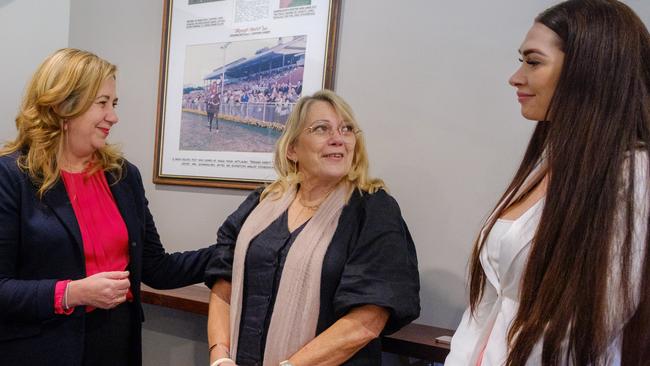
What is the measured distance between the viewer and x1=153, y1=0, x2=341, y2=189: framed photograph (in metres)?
2.14

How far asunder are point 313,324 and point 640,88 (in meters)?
1.00

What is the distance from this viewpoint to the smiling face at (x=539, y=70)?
1.07 metres

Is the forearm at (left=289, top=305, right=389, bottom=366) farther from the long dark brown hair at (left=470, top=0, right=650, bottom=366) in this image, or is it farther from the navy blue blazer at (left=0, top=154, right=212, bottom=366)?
the navy blue blazer at (left=0, top=154, right=212, bottom=366)

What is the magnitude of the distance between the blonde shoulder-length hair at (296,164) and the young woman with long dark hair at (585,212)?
0.69 m

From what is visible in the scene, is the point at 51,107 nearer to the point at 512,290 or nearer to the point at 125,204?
the point at 125,204

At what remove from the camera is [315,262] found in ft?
5.19

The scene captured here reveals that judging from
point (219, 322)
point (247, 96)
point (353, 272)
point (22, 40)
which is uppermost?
point (22, 40)

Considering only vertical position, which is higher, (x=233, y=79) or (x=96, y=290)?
(x=233, y=79)

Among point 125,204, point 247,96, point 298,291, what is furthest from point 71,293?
point 247,96

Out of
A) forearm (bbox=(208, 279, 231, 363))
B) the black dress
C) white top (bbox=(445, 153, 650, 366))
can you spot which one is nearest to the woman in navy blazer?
forearm (bbox=(208, 279, 231, 363))

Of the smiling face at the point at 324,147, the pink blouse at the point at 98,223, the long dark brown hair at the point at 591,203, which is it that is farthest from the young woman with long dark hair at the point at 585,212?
the pink blouse at the point at 98,223

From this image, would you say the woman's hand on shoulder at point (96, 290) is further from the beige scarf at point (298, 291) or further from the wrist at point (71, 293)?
the beige scarf at point (298, 291)

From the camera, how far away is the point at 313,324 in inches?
61.9

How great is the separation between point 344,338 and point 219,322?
465mm
